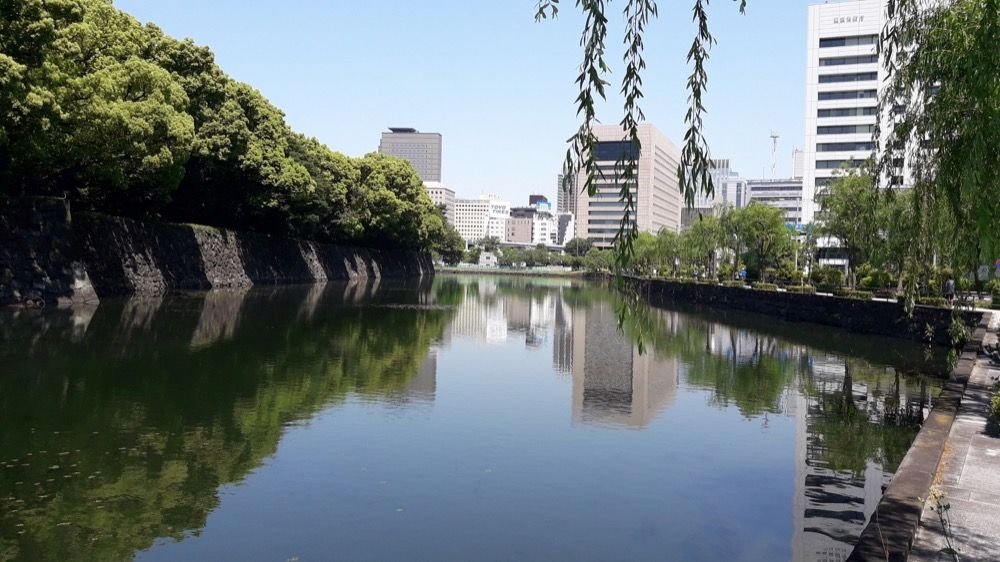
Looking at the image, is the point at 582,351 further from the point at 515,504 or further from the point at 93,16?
the point at 93,16

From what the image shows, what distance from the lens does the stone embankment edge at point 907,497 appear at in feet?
20.8

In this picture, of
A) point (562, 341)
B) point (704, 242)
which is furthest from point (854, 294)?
point (704, 242)

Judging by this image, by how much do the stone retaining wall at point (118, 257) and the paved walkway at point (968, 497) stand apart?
29612 mm

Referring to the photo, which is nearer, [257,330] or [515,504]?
[515,504]

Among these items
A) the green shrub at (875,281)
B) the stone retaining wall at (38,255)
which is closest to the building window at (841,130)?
the green shrub at (875,281)

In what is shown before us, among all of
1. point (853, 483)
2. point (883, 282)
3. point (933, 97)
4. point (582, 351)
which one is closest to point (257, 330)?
point (582, 351)

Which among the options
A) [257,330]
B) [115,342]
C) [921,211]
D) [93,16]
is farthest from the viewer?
[93,16]

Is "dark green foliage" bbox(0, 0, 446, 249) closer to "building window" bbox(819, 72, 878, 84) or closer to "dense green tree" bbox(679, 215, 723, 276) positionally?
"dense green tree" bbox(679, 215, 723, 276)

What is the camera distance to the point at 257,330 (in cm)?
2609

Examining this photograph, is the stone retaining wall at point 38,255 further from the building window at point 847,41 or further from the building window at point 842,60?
the building window at point 847,41

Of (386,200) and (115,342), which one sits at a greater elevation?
(386,200)

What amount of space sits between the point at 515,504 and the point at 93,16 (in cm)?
2835

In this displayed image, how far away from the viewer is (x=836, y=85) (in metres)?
88.6

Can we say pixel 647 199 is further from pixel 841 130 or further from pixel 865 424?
pixel 865 424
